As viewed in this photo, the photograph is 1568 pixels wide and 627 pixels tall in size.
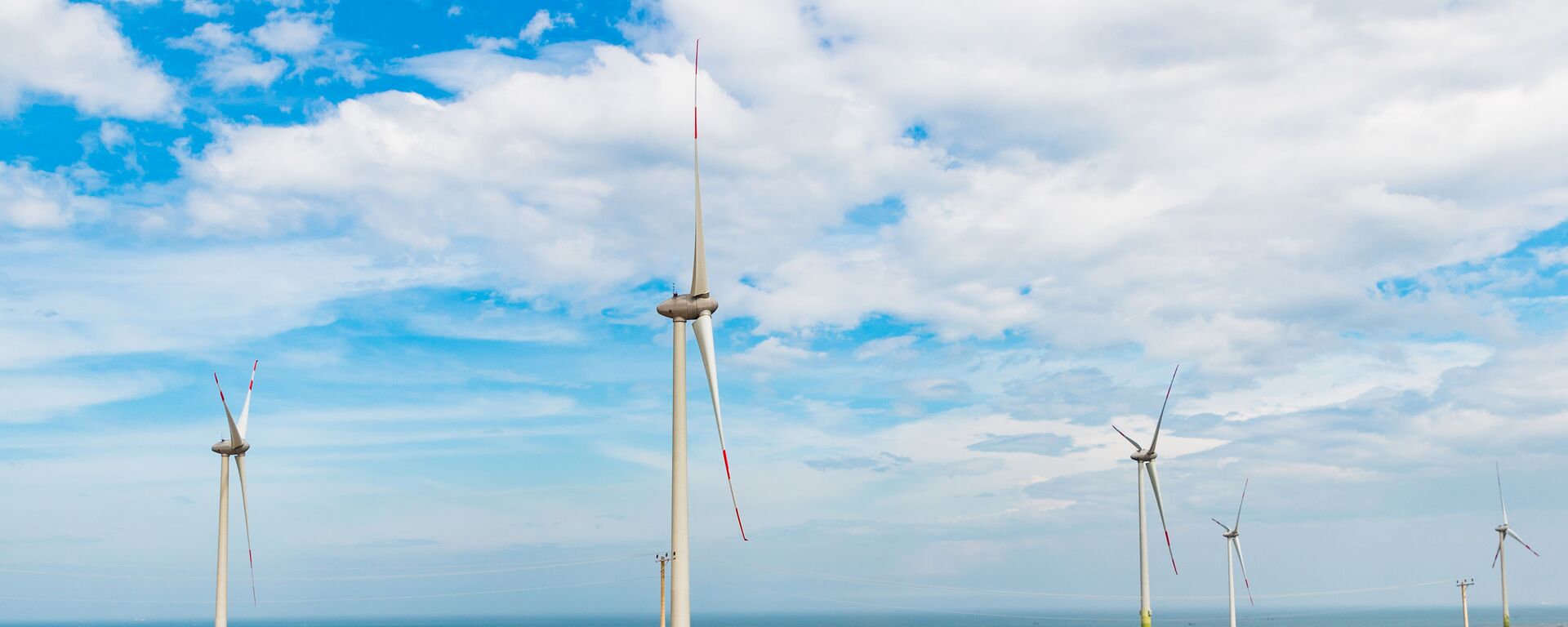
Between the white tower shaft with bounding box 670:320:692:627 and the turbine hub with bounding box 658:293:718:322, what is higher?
the turbine hub with bounding box 658:293:718:322

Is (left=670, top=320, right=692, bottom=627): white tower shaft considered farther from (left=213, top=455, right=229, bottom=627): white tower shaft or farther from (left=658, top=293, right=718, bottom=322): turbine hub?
(left=213, top=455, right=229, bottom=627): white tower shaft

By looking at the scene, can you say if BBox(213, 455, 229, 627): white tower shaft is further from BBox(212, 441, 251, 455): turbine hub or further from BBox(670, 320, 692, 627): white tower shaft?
BBox(670, 320, 692, 627): white tower shaft

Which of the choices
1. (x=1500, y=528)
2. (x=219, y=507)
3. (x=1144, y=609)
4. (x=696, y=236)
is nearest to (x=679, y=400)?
(x=696, y=236)

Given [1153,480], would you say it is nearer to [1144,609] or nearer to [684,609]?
[1144,609]

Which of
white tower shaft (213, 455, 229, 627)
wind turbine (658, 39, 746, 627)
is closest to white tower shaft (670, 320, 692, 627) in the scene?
wind turbine (658, 39, 746, 627)

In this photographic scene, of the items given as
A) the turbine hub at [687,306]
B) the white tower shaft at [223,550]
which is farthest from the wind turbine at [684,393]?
the white tower shaft at [223,550]

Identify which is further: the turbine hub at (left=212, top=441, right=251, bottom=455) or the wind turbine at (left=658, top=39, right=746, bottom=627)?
the turbine hub at (left=212, top=441, right=251, bottom=455)

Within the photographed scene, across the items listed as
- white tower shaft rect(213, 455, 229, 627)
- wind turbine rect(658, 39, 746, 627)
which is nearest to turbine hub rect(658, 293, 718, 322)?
wind turbine rect(658, 39, 746, 627)

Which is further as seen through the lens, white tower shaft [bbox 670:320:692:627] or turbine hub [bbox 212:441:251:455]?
turbine hub [bbox 212:441:251:455]

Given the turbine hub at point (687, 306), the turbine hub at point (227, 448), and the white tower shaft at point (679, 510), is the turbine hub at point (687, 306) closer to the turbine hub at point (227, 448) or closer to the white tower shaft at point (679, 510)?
the white tower shaft at point (679, 510)
